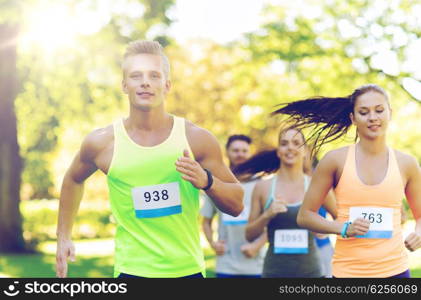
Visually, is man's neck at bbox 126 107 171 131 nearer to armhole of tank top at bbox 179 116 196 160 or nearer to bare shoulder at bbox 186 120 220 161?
armhole of tank top at bbox 179 116 196 160

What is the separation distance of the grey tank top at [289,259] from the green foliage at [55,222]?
17611mm

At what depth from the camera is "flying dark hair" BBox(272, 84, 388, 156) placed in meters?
5.18

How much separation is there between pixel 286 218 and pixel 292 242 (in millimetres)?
240

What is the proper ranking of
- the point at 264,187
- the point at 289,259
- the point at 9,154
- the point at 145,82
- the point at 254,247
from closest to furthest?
1. the point at 145,82
2. the point at 289,259
3. the point at 264,187
4. the point at 254,247
5. the point at 9,154

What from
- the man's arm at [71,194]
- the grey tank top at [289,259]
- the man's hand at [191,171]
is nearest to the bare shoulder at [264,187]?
the grey tank top at [289,259]

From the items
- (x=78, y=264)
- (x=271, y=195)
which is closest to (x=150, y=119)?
(x=271, y=195)

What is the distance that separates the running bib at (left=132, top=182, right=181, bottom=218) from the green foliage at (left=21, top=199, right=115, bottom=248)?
19483 mm

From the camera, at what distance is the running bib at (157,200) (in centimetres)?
408

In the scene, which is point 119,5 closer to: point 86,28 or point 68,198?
point 86,28

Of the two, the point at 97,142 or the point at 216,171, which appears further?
the point at 97,142

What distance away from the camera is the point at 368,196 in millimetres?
4512

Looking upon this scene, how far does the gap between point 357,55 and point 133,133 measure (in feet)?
37.7

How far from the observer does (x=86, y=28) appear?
18.7 m

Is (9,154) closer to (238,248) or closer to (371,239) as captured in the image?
(238,248)
